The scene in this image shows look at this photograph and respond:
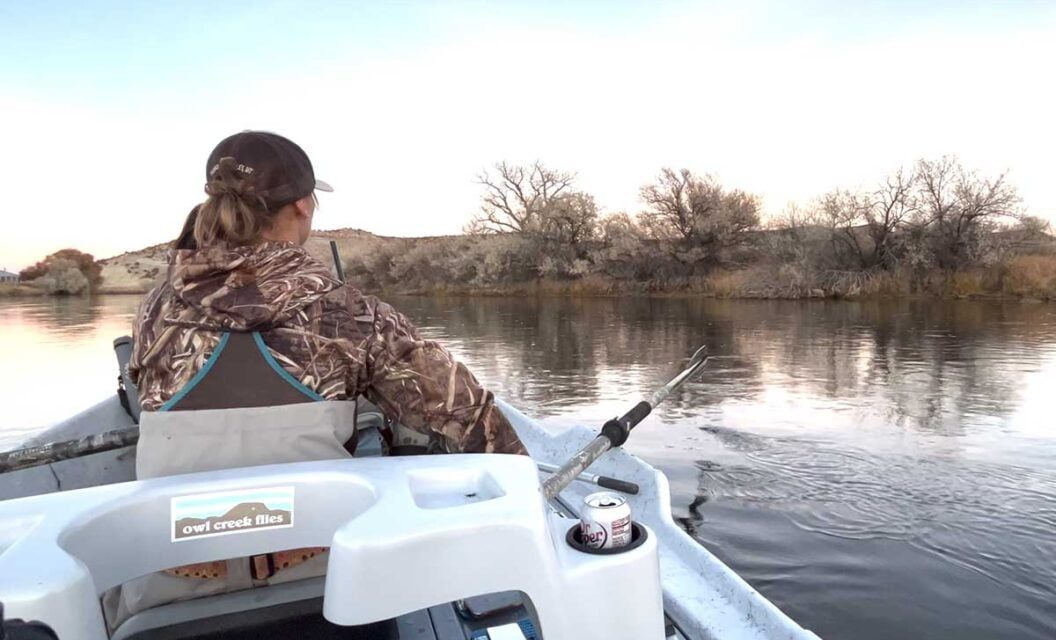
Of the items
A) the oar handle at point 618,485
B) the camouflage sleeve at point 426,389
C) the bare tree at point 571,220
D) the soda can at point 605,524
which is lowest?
the oar handle at point 618,485

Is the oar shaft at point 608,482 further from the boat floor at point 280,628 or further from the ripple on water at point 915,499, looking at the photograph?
the ripple on water at point 915,499

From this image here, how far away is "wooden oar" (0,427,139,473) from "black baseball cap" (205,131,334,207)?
1513 mm

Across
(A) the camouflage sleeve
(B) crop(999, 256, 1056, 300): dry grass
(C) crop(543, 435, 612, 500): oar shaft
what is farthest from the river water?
(B) crop(999, 256, 1056, 300): dry grass

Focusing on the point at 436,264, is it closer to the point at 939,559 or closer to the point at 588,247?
the point at 588,247

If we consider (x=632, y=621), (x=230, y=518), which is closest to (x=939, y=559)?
(x=632, y=621)

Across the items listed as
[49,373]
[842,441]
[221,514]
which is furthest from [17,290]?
[221,514]

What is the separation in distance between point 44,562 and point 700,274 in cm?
3509

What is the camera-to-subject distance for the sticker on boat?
1.43m

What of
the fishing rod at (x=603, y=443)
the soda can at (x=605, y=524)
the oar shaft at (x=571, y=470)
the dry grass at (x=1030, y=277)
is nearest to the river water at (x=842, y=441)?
the fishing rod at (x=603, y=443)

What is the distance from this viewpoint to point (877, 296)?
27922 mm

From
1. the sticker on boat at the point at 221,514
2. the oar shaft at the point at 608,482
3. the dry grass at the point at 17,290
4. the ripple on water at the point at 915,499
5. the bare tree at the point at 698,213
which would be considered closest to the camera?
the sticker on boat at the point at 221,514

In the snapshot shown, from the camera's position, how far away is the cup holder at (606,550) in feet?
4.88

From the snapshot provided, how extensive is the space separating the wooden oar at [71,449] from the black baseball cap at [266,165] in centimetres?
151

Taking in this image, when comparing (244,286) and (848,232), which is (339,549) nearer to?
(244,286)
